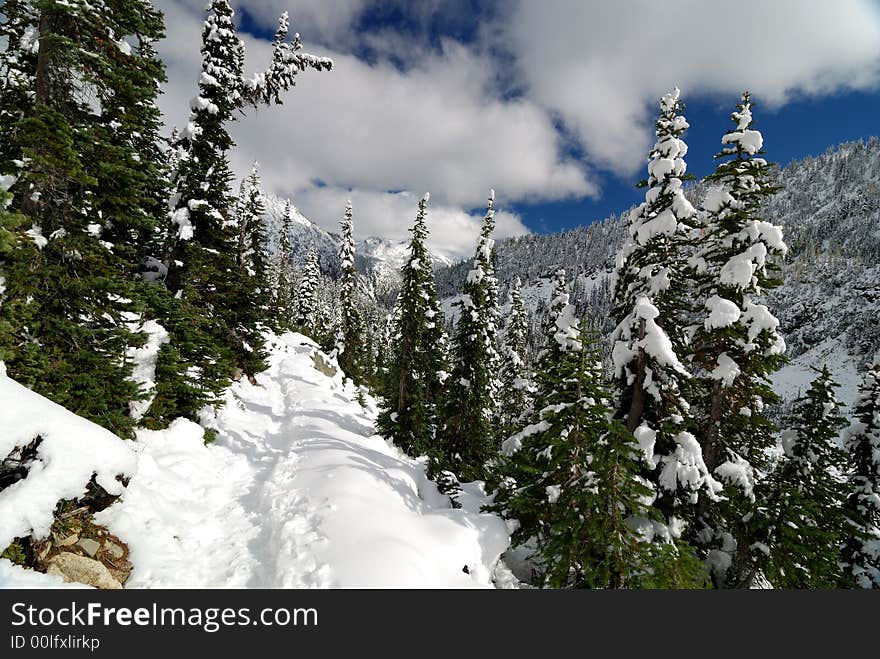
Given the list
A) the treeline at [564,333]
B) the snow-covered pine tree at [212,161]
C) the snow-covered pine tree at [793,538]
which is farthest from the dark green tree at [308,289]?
the snow-covered pine tree at [793,538]

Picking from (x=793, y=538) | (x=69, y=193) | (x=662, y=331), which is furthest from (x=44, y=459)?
(x=793, y=538)

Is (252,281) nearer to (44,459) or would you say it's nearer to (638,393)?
(44,459)

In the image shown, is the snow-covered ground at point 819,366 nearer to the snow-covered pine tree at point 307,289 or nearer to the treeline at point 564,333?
the snow-covered pine tree at point 307,289

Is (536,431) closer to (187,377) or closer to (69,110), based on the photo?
(187,377)

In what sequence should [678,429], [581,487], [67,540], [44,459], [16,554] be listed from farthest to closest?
[678,429], [581,487], [67,540], [44,459], [16,554]

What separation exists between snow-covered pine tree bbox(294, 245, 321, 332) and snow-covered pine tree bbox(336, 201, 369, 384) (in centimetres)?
1842

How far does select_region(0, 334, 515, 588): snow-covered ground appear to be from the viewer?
7.62 metres

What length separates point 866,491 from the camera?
16000 mm

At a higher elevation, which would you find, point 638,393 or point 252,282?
point 252,282

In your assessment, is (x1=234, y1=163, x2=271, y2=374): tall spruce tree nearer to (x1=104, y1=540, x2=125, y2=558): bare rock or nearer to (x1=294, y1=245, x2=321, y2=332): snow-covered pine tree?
(x1=104, y1=540, x2=125, y2=558): bare rock

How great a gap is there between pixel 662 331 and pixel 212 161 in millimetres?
18989

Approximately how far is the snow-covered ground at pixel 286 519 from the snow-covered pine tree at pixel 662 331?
5.21 metres

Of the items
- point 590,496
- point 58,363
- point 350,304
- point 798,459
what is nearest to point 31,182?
point 58,363

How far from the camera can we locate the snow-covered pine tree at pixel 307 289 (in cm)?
5678
